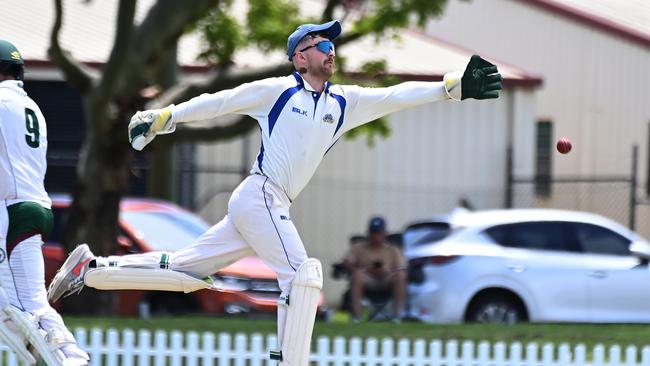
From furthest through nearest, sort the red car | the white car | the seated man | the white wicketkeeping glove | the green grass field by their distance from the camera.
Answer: the seated man < the white car < the red car < the green grass field < the white wicketkeeping glove

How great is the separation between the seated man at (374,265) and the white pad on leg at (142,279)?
755 cm

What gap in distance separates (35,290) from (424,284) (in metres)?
6.99

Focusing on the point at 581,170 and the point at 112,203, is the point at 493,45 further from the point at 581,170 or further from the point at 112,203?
the point at 112,203

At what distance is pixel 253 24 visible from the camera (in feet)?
48.0

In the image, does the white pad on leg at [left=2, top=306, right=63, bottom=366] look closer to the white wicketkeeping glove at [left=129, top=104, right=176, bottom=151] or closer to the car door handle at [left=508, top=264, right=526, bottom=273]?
the white wicketkeeping glove at [left=129, top=104, right=176, bottom=151]

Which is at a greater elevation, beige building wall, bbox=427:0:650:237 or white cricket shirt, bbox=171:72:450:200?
beige building wall, bbox=427:0:650:237

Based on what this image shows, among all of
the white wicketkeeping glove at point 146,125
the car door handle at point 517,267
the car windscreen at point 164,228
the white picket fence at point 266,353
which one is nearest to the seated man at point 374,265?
the car door handle at point 517,267

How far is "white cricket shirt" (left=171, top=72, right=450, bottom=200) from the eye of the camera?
7.17m

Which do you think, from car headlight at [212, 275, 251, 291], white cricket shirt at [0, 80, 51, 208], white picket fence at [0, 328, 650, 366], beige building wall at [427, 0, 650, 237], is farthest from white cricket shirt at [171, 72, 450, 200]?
beige building wall at [427, 0, 650, 237]

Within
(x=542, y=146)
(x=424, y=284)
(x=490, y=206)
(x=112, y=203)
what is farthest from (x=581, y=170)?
(x=112, y=203)

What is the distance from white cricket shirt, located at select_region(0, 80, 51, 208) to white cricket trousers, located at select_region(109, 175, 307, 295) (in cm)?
83

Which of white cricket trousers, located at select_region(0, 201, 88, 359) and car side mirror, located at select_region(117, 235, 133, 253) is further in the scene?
car side mirror, located at select_region(117, 235, 133, 253)

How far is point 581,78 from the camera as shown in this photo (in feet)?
77.1

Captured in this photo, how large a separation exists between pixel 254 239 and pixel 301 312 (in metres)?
0.46
